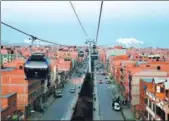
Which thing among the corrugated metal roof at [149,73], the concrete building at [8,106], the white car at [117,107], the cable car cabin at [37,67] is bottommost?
the white car at [117,107]

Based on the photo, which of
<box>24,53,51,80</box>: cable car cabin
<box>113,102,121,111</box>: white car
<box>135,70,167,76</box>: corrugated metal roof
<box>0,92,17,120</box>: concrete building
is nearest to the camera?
<box>24,53,51,80</box>: cable car cabin

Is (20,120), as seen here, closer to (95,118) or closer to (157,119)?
(95,118)

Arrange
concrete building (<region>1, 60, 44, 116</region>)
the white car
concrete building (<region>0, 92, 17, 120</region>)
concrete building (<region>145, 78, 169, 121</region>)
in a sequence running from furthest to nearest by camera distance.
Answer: the white car → concrete building (<region>1, 60, 44, 116</region>) → concrete building (<region>0, 92, 17, 120</region>) → concrete building (<region>145, 78, 169, 121</region>)

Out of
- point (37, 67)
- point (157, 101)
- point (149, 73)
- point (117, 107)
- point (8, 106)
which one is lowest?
point (117, 107)

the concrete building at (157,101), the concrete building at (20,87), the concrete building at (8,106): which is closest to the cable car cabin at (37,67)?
the concrete building at (157,101)

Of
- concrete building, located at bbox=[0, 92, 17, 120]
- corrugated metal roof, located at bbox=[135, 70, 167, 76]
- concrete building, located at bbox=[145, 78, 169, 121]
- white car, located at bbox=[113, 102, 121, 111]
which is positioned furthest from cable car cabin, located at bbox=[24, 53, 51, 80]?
white car, located at bbox=[113, 102, 121, 111]

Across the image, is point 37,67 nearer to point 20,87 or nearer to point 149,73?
point 20,87

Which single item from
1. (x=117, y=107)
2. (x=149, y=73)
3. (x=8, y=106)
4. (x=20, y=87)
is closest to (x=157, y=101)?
(x=8, y=106)

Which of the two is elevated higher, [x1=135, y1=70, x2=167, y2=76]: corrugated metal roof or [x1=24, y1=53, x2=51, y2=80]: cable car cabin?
[x1=24, y1=53, x2=51, y2=80]: cable car cabin

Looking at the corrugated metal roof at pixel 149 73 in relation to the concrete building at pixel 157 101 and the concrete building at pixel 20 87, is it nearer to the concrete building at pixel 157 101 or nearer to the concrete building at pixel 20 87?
the concrete building at pixel 157 101

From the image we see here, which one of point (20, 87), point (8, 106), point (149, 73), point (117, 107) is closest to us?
point (8, 106)

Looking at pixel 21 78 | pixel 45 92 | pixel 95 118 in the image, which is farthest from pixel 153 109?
pixel 45 92

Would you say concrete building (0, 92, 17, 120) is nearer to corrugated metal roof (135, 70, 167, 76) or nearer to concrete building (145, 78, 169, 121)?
concrete building (145, 78, 169, 121)

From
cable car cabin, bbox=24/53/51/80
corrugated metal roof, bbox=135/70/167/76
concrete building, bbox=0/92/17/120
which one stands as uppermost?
cable car cabin, bbox=24/53/51/80
